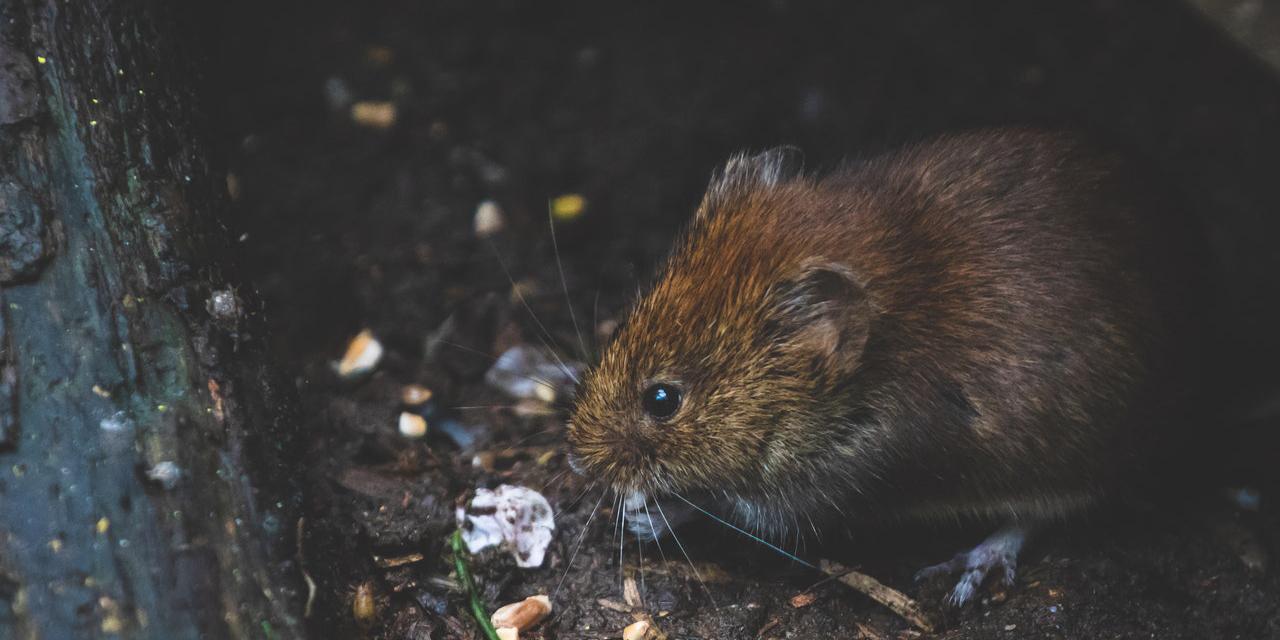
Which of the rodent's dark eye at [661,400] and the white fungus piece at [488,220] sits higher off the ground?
the rodent's dark eye at [661,400]

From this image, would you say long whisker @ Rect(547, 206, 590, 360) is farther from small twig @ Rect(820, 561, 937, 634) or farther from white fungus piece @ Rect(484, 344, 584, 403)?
small twig @ Rect(820, 561, 937, 634)

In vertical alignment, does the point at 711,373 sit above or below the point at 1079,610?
above

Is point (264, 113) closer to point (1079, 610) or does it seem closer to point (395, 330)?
point (395, 330)

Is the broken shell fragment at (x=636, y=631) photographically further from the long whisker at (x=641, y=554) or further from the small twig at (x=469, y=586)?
the small twig at (x=469, y=586)

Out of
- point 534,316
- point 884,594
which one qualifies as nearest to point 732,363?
point 884,594

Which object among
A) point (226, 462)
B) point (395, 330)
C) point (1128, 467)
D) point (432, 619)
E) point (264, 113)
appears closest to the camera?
point (226, 462)

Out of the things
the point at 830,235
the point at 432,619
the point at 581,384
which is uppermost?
the point at 830,235

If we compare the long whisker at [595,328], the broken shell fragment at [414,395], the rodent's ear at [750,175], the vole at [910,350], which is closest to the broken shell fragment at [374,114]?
the long whisker at [595,328]

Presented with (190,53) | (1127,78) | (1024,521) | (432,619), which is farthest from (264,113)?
(1127,78)
